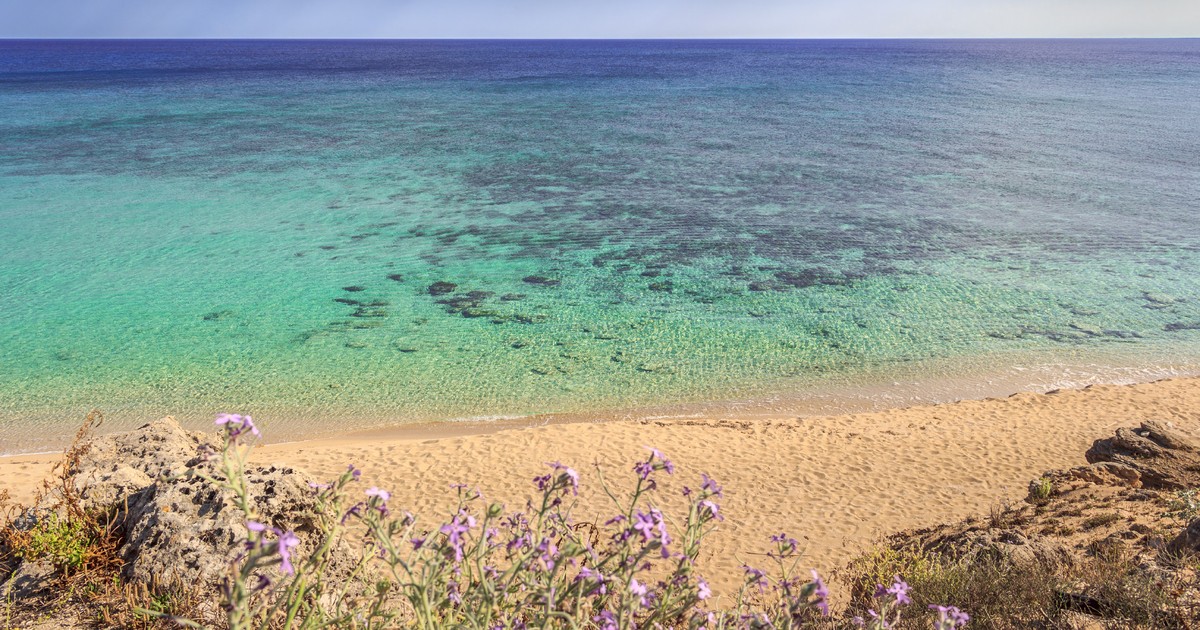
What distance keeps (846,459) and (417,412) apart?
599 cm

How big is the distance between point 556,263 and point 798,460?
10052 millimetres

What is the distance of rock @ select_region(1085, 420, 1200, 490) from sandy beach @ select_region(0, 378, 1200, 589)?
527mm

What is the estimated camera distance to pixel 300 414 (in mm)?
10984

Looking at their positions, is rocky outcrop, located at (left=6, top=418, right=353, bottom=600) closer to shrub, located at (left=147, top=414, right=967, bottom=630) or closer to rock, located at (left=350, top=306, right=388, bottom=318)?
shrub, located at (left=147, top=414, right=967, bottom=630)

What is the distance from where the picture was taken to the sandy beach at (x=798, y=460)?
7.69m

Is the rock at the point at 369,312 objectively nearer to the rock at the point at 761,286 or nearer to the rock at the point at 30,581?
the rock at the point at 761,286

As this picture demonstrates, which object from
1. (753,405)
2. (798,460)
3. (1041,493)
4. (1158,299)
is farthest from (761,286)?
(1041,493)

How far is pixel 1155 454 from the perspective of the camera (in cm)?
803

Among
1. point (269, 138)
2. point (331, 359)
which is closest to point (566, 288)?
point (331, 359)

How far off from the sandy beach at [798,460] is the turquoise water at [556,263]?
150 cm

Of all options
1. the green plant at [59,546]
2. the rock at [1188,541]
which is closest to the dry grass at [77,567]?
the green plant at [59,546]

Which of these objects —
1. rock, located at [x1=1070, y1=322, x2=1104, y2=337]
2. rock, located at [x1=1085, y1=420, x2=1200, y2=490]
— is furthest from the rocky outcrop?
rock, located at [x1=1070, y1=322, x2=1104, y2=337]

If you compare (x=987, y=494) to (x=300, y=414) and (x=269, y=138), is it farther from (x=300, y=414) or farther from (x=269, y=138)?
(x=269, y=138)

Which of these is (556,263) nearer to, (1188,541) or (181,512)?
(181,512)
